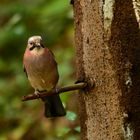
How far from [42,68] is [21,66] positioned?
3701 millimetres

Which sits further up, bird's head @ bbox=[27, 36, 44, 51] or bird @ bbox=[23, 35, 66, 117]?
bird's head @ bbox=[27, 36, 44, 51]

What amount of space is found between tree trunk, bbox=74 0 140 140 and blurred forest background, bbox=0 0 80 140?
2.74 meters

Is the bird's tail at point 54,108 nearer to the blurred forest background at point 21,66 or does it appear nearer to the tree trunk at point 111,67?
the tree trunk at point 111,67

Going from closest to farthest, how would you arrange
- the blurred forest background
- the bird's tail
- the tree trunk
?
the tree trunk < the bird's tail < the blurred forest background

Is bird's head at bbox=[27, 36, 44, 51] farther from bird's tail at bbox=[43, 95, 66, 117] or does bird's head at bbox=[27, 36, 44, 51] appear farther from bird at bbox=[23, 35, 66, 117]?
bird's tail at bbox=[43, 95, 66, 117]

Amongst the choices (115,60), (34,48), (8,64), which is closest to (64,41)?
(8,64)

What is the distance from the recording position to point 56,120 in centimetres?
662

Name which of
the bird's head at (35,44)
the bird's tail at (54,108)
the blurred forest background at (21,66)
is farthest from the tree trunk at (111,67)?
the blurred forest background at (21,66)

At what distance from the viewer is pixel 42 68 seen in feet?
10.7

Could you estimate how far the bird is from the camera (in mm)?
3234

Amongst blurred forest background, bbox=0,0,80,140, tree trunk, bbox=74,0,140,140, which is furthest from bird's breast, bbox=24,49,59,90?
blurred forest background, bbox=0,0,80,140

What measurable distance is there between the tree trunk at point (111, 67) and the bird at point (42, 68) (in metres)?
0.38

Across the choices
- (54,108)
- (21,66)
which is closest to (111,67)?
(54,108)

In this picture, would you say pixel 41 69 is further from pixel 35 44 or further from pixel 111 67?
pixel 111 67
